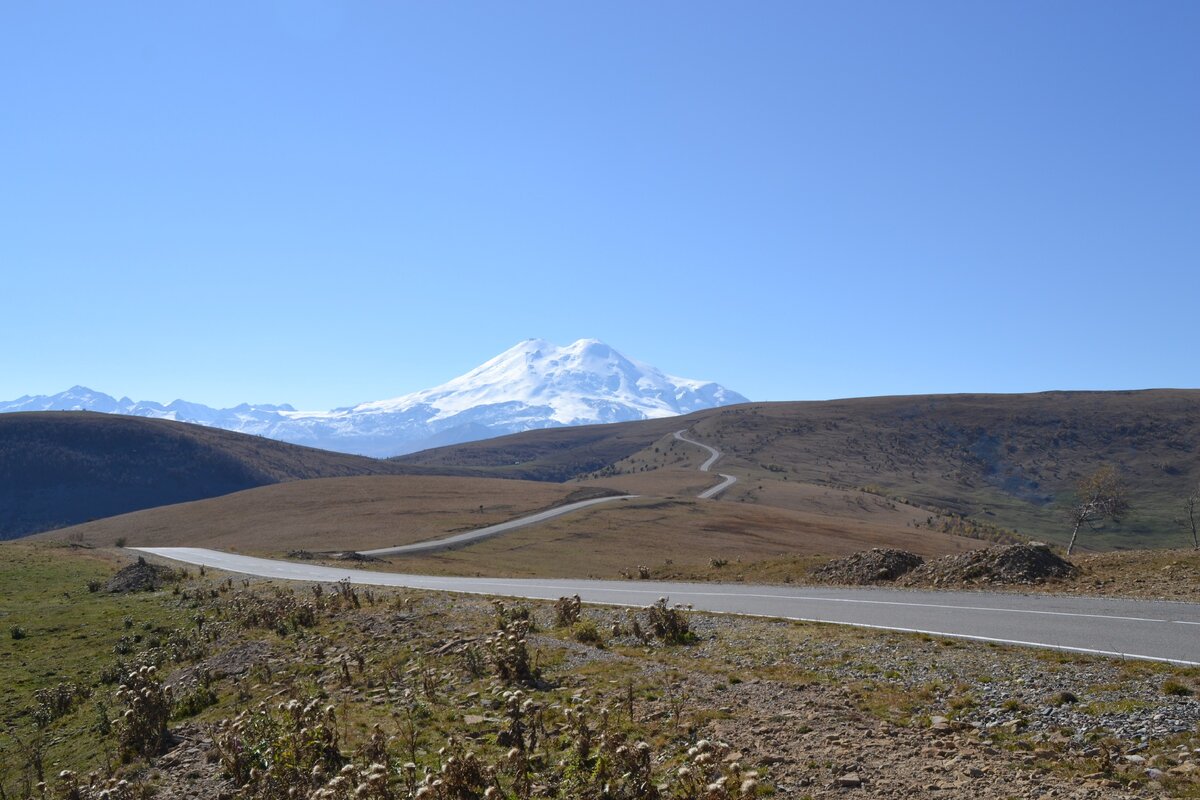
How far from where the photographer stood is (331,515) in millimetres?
63438

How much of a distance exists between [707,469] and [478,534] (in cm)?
5767

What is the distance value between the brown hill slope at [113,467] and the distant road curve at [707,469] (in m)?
58.6

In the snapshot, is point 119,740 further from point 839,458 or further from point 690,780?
point 839,458

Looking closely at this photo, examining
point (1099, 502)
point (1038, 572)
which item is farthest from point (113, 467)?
point (1038, 572)

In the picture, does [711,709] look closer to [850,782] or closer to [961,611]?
[850,782]

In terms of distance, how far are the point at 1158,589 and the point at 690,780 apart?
50.4 feet

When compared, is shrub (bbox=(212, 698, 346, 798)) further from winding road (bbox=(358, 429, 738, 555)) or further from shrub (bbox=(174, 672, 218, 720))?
winding road (bbox=(358, 429, 738, 555))

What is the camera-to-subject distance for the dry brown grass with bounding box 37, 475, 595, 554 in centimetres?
5472

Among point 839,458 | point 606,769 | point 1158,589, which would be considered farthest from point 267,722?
point 839,458

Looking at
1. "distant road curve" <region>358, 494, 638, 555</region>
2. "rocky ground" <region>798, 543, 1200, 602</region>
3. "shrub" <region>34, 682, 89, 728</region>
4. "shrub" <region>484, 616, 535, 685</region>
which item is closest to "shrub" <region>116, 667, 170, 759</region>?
"shrub" <region>34, 682, 89, 728</region>

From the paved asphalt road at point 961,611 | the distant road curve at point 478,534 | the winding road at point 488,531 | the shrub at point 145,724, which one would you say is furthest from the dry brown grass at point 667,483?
the shrub at point 145,724

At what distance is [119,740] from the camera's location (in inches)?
440

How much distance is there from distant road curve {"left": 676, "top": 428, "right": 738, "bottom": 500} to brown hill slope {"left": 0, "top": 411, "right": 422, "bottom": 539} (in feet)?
192

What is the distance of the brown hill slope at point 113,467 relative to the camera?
127 m
